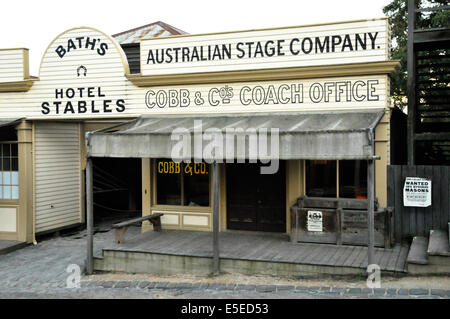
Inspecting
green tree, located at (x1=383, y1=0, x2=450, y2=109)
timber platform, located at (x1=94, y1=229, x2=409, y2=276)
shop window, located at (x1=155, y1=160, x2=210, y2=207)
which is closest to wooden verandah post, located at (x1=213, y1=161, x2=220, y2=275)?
timber platform, located at (x1=94, y1=229, x2=409, y2=276)

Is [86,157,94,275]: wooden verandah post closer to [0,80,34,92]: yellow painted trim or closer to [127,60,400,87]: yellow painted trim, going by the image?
[127,60,400,87]: yellow painted trim

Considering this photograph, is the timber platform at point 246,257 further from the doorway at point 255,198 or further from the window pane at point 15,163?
the window pane at point 15,163

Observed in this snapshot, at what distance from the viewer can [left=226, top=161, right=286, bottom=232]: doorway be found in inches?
459

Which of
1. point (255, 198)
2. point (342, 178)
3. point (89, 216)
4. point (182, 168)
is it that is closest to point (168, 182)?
point (182, 168)

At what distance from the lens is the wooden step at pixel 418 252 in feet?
27.2

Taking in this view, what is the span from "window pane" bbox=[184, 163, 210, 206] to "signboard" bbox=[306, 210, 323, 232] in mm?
2918

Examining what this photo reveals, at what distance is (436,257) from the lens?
8234mm

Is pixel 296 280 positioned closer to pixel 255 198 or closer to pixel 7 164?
pixel 255 198

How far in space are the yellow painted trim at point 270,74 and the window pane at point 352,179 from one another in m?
1.95

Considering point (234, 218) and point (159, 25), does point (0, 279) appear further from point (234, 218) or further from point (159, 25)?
point (159, 25)

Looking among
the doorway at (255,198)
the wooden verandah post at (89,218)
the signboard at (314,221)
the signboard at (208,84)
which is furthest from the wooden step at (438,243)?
the wooden verandah post at (89,218)

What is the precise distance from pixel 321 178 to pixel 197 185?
3.19 meters

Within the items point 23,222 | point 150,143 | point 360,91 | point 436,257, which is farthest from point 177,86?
point 436,257

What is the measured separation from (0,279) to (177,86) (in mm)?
5802
